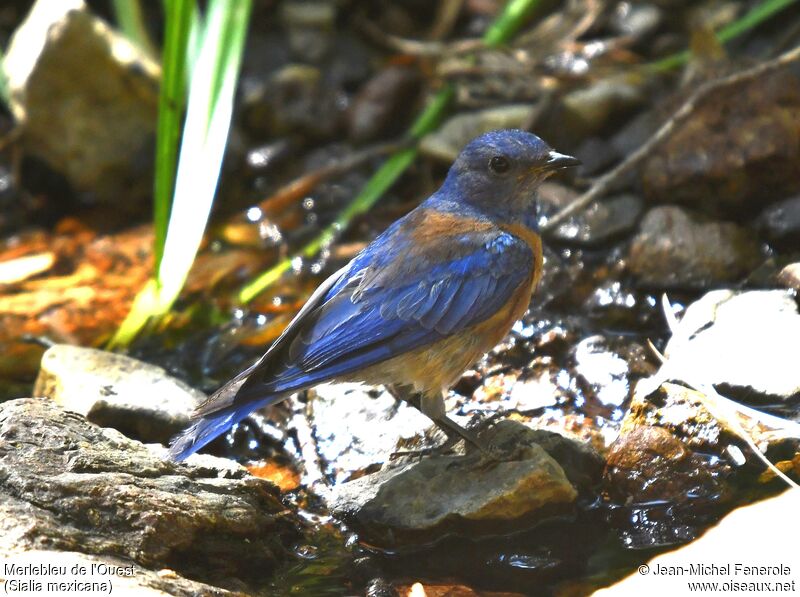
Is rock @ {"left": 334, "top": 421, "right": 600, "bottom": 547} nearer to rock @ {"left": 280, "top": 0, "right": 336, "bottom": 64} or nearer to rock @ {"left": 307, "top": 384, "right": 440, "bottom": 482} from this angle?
rock @ {"left": 307, "top": 384, "right": 440, "bottom": 482}

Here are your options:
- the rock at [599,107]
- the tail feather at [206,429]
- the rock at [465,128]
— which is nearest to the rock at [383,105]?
the rock at [465,128]

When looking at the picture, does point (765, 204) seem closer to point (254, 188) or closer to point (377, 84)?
point (377, 84)

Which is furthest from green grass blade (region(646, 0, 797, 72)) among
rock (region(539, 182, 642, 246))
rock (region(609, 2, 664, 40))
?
rock (region(539, 182, 642, 246))

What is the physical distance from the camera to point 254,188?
285 inches

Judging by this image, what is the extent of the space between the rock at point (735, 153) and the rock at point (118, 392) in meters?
2.92

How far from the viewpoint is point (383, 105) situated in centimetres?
732

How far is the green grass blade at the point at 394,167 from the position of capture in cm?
602

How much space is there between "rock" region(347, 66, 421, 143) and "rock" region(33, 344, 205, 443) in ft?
9.92

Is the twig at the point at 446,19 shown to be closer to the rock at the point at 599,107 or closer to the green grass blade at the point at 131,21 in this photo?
the rock at the point at 599,107

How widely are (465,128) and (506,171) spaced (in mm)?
2134

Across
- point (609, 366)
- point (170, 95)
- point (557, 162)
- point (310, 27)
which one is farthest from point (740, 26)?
point (170, 95)

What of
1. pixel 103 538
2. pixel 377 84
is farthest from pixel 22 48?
pixel 103 538

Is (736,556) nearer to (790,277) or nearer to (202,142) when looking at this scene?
(790,277)

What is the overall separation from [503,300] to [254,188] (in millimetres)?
3294
